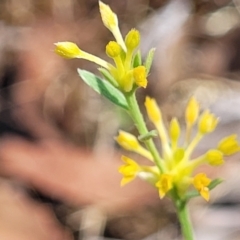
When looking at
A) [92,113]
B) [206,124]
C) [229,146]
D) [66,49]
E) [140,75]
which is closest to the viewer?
[140,75]

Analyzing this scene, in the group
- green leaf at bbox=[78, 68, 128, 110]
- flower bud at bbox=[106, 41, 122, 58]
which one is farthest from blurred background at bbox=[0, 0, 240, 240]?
flower bud at bbox=[106, 41, 122, 58]

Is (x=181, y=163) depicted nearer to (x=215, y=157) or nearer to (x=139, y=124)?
(x=215, y=157)

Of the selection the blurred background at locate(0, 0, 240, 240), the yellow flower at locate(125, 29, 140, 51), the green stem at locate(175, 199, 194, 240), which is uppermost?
the blurred background at locate(0, 0, 240, 240)

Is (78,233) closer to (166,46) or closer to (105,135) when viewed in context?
(105,135)

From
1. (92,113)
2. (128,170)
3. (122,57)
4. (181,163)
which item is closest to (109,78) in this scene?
(122,57)

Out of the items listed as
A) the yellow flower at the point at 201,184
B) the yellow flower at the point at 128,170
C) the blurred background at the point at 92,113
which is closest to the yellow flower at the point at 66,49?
the yellow flower at the point at 128,170

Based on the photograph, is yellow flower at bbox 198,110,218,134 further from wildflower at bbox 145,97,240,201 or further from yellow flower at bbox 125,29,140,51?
yellow flower at bbox 125,29,140,51
